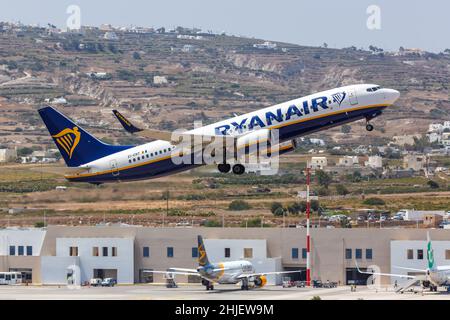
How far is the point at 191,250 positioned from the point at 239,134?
1480 inches

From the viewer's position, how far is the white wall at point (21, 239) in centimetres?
10756

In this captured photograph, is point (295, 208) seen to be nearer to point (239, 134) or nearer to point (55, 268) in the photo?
point (55, 268)

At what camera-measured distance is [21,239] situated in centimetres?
10794

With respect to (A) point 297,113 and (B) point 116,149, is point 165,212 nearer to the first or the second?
(B) point 116,149

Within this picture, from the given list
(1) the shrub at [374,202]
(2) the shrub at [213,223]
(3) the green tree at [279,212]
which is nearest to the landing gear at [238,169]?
(2) the shrub at [213,223]

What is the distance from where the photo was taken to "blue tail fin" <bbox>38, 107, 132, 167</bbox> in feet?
251

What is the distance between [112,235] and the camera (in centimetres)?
10650

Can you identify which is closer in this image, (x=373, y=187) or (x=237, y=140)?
(x=237, y=140)

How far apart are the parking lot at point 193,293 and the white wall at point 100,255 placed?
19.3 feet

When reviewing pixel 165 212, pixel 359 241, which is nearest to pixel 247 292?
pixel 359 241

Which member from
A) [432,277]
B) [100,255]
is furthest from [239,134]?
[100,255]

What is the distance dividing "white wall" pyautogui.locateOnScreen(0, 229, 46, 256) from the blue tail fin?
28072mm
